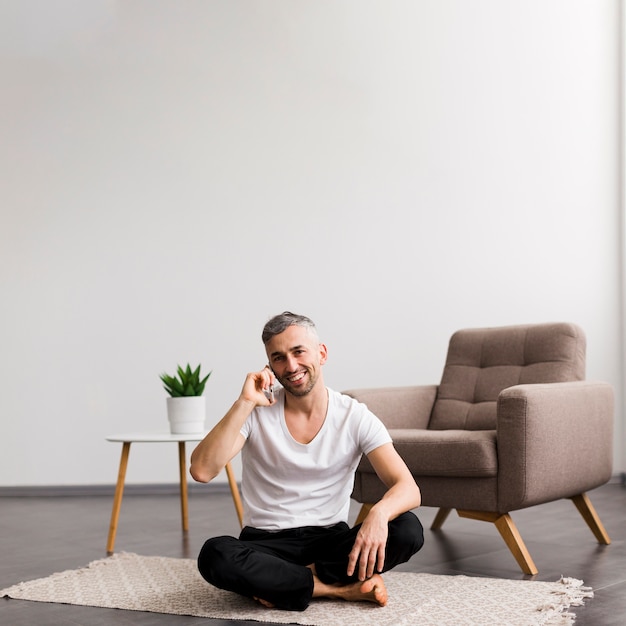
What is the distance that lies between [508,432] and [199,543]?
4.59 ft

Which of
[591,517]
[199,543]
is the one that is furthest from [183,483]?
[591,517]

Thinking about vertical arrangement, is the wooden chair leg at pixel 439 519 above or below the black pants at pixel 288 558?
below

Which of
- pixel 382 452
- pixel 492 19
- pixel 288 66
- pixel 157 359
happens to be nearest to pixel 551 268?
pixel 492 19

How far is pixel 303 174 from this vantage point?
17.6 ft

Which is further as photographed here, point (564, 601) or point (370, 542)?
point (564, 601)

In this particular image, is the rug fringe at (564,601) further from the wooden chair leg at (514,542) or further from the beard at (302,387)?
the beard at (302,387)

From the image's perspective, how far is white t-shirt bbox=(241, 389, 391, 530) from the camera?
2.61m

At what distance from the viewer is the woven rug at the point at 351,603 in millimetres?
2408

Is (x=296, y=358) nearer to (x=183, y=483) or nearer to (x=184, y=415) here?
(x=184, y=415)

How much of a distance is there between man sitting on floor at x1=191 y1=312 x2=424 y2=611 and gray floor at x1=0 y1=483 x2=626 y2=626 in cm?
16

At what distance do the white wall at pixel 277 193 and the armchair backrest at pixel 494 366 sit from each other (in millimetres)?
1273

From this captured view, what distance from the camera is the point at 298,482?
2.62 meters

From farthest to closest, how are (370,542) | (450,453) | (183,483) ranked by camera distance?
(183,483) < (450,453) < (370,542)

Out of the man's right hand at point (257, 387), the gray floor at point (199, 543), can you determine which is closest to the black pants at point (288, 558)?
the gray floor at point (199, 543)
